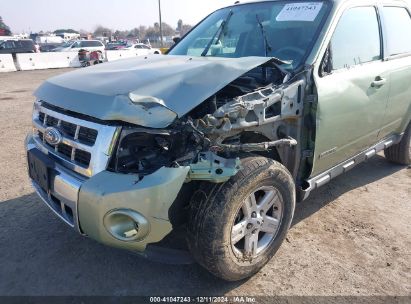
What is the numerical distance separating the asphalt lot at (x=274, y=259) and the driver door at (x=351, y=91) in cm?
61

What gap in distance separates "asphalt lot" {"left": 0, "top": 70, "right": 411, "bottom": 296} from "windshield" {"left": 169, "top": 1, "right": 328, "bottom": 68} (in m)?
1.54

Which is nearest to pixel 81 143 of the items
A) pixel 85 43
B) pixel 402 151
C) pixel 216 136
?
pixel 216 136

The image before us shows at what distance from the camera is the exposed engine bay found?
2.27 m

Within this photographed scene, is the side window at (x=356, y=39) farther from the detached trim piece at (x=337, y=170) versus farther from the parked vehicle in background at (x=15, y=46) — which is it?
the parked vehicle in background at (x=15, y=46)

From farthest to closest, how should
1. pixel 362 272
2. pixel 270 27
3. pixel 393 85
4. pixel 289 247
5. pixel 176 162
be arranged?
1. pixel 393 85
2. pixel 270 27
3. pixel 289 247
4. pixel 362 272
5. pixel 176 162

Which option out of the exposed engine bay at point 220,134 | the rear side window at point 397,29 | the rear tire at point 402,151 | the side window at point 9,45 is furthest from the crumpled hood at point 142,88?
the side window at point 9,45

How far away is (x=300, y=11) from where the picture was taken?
3.36 meters

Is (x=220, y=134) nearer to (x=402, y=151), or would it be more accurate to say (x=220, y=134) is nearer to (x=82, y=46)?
(x=402, y=151)

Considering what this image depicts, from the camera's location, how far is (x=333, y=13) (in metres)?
3.19

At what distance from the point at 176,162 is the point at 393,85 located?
9.03 ft

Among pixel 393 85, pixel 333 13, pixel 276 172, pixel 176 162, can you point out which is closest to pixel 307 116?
pixel 276 172

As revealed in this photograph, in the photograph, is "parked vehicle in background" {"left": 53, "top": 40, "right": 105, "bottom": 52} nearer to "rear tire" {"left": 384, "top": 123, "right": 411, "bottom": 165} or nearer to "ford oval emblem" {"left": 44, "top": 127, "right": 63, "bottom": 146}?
"rear tire" {"left": 384, "top": 123, "right": 411, "bottom": 165}

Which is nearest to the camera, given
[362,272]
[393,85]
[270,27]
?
[362,272]

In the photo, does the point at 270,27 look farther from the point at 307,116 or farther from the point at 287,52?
the point at 307,116
